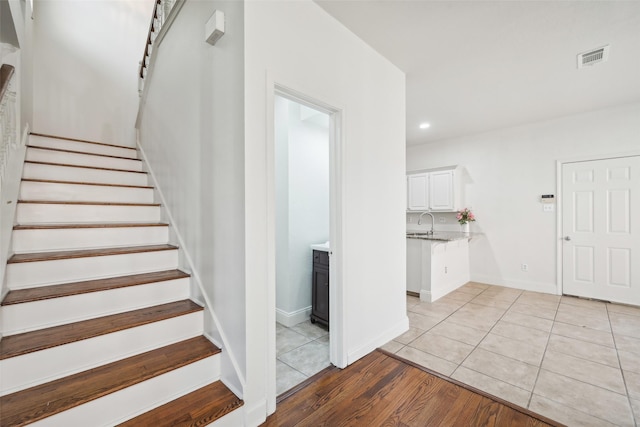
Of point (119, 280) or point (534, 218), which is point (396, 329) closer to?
point (119, 280)

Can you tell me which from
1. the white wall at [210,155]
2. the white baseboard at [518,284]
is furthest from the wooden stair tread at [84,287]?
the white baseboard at [518,284]

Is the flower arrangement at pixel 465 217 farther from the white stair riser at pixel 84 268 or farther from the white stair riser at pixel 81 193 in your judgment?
the white stair riser at pixel 81 193

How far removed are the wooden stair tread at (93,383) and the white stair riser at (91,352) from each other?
0.04 m

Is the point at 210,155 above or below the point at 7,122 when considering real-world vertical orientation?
below

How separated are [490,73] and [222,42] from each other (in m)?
2.79

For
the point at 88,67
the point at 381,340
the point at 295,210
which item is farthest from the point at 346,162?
the point at 88,67

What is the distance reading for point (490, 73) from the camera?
2.96 meters

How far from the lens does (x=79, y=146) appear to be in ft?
10.9

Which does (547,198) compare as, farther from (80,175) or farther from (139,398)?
(80,175)

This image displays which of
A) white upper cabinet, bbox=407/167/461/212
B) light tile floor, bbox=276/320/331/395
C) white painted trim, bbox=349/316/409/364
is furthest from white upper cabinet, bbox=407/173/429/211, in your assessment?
light tile floor, bbox=276/320/331/395

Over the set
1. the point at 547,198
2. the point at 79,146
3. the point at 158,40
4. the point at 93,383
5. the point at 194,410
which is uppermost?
the point at 158,40

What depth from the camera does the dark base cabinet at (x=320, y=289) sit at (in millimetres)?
2973

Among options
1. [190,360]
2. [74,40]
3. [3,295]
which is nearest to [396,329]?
[190,360]

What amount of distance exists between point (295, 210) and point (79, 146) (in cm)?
275
